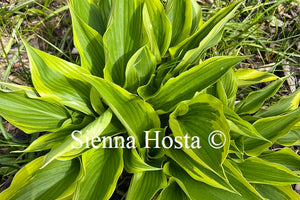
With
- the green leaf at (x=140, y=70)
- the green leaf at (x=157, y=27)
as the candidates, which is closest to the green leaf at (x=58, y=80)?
the green leaf at (x=140, y=70)

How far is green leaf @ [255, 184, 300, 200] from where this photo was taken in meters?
1.08

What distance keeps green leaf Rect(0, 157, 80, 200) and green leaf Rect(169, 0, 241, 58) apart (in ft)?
1.72

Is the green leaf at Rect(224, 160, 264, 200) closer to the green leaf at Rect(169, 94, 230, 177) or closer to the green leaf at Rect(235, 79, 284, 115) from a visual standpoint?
the green leaf at Rect(169, 94, 230, 177)

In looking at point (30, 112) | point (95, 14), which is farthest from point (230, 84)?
point (30, 112)

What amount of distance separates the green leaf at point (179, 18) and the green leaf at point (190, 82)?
0.25 meters

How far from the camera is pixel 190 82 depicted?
952 mm

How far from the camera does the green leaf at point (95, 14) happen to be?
1071 millimetres

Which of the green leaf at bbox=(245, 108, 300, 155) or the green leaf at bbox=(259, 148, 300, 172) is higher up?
the green leaf at bbox=(245, 108, 300, 155)

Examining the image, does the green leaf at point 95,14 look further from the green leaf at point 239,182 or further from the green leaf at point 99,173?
the green leaf at point 239,182

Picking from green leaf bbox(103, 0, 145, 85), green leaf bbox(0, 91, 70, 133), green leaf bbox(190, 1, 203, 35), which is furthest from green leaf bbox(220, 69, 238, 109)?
green leaf bbox(0, 91, 70, 133)

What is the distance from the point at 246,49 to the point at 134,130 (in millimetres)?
962

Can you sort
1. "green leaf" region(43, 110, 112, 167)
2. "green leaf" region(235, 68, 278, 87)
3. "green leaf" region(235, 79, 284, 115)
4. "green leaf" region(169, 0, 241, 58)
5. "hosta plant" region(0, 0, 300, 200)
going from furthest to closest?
"green leaf" region(235, 68, 278, 87), "green leaf" region(235, 79, 284, 115), "green leaf" region(169, 0, 241, 58), "hosta plant" region(0, 0, 300, 200), "green leaf" region(43, 110, 112, 167)

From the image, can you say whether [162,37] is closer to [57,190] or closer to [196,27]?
[196,27]

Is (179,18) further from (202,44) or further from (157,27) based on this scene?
(202,44)
